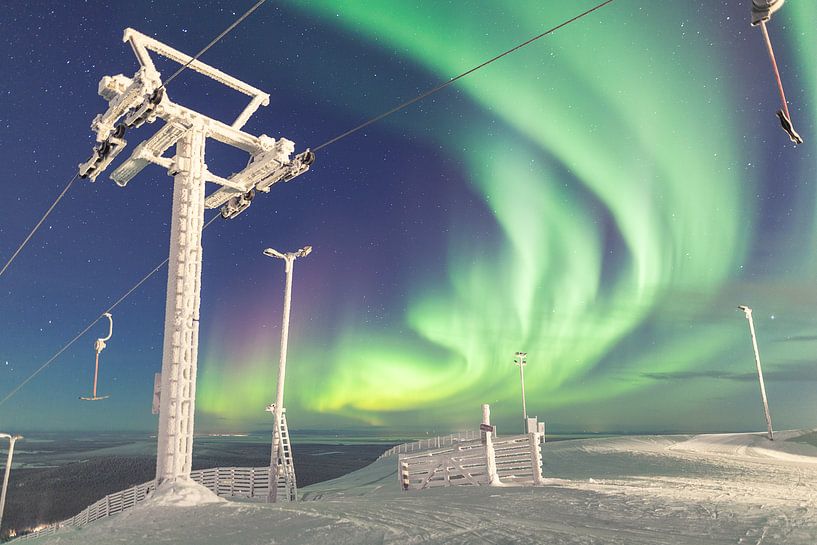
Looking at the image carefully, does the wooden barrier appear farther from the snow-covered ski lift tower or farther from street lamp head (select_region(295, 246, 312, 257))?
the snow-covered ski lift tower

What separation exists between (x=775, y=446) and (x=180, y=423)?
115ft

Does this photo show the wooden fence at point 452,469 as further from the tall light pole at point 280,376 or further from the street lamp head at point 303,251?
the street lamp head at point 303,251

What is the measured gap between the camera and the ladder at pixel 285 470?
2216 cm

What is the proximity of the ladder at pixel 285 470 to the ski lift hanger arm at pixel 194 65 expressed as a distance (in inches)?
511

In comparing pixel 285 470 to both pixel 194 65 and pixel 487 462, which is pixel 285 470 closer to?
pixel 487 462

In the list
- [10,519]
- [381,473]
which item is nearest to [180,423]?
[381,473]

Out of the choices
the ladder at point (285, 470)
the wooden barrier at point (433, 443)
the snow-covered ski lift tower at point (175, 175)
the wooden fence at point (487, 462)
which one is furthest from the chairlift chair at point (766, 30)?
the wooden barrier at point (433, 443)

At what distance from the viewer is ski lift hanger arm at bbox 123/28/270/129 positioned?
1445 cm

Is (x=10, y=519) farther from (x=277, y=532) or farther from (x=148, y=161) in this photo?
(x=277, y=532)

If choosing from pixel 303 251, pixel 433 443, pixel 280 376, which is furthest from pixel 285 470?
pixel 433 443

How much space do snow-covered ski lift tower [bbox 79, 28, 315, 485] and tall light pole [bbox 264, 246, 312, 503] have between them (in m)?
8.81

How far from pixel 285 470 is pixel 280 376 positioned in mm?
3943

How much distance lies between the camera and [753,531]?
7445mm

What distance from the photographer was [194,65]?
16.0m
